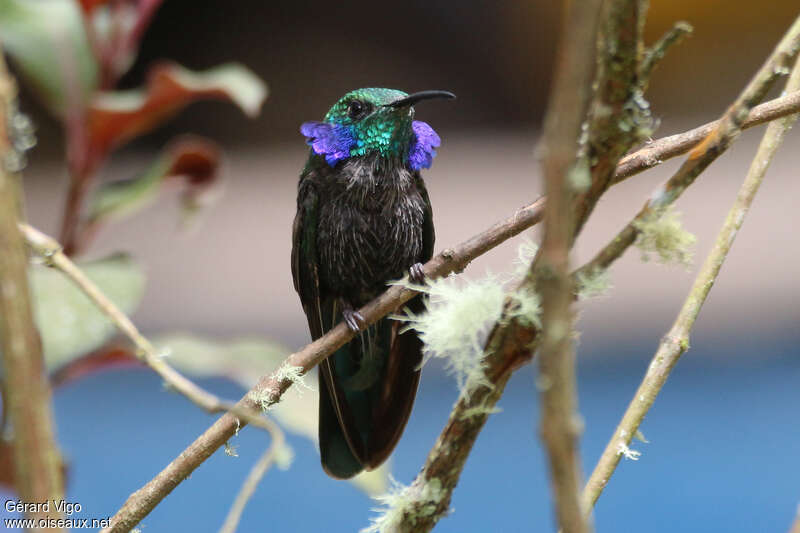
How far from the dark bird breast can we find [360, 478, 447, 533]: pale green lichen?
748 millimetres

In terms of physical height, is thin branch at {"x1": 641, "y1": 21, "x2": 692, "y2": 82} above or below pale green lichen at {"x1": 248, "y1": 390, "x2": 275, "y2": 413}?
above

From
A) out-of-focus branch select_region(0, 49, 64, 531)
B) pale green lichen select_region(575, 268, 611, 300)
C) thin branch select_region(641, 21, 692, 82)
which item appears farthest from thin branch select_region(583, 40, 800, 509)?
out-of-focus branch select_region(0, 49, 64, 531)

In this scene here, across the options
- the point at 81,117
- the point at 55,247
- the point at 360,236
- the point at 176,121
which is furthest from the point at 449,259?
the point at 176,121

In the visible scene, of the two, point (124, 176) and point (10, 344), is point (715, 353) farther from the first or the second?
point (10, 344)

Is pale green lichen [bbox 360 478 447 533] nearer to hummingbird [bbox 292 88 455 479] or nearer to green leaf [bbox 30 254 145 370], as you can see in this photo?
hummingbird [bbox 292 88 455 479]

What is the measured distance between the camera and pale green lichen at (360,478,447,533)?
0.86 m

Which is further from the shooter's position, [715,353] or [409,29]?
[409,29]

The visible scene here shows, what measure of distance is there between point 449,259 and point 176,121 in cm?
355

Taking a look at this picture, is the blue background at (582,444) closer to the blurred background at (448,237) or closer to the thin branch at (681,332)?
the blurred background at (448,237)

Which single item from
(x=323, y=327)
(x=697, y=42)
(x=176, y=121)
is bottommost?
(x=323, y=327)

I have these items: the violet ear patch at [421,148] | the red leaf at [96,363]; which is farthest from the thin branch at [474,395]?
the red leaf at [96,363]

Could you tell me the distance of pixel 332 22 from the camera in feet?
13.4

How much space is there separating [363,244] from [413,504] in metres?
0.78

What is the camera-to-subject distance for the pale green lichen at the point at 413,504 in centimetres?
86
